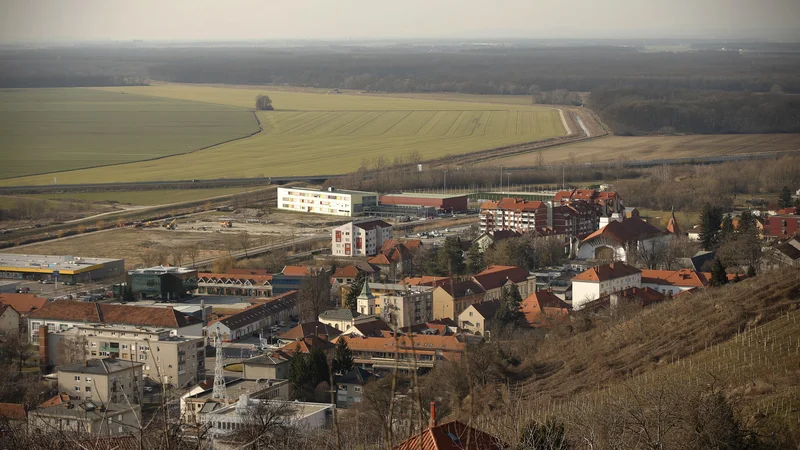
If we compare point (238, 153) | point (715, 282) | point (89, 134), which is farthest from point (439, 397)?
point (89, 134)

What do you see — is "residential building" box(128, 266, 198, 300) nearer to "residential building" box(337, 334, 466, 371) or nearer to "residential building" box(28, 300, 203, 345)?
"residential building" box(28, 300, 203, 345)

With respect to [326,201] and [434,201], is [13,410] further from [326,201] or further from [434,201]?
[434,201]

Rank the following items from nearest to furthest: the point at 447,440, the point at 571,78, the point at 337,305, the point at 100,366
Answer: the point at 447,440 < the point at 100,366 < the point at 337,305 < the point at 571,78

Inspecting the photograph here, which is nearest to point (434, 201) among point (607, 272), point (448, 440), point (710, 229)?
point (710, 229)

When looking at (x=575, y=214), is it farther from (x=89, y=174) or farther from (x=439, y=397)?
(x=89, y=174)

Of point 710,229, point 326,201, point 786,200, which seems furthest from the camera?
point 326,201

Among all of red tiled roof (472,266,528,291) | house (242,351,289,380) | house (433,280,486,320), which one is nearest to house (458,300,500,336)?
house (433,280,486,320)
